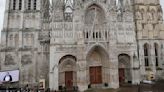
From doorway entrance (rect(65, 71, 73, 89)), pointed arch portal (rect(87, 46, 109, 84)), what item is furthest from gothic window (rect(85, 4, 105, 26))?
doorway entrance (rect(65, 71, 73, 89))

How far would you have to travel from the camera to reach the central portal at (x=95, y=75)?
38406 millimetres

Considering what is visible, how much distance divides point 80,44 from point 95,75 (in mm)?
6350

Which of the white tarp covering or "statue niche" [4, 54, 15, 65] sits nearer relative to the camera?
the white tarp covering

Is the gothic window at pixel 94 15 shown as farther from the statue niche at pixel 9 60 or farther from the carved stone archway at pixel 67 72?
the statue niche at pixel 9 60

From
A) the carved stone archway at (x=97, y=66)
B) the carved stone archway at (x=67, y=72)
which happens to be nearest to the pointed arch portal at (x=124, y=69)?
the carved stone archway at (x=97, y=66)

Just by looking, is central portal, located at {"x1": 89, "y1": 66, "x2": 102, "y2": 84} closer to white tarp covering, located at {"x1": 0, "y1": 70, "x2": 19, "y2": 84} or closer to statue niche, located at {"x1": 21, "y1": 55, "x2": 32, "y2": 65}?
statue niche, located at {"x1": 21, "y1": 55, "x2": 32, "y2": 65}

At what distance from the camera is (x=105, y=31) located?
3847 cm

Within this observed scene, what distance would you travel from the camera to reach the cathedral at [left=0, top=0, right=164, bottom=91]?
36.9m

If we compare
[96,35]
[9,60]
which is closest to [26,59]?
[9,60]

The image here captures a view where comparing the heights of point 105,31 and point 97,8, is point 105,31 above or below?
below

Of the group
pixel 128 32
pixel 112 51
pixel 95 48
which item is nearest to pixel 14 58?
pixel 95 48

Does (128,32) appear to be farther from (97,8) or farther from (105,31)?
(97,8)

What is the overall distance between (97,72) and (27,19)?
16.1m

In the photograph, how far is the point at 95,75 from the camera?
38656 mm
